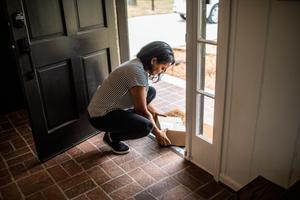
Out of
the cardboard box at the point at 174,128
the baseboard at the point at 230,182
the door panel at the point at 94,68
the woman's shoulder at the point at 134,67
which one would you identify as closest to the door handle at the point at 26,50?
the door panel at the point at 94,68

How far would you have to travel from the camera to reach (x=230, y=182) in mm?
2064

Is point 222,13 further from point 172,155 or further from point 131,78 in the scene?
point 172,155

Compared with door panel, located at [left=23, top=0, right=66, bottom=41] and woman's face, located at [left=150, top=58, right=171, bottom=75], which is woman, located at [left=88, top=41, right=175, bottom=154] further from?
door panel, located at [left=23, top=0, right=66, bottom=41]

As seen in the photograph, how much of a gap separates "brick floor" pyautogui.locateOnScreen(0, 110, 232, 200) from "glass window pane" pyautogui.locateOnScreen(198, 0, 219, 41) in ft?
3.39

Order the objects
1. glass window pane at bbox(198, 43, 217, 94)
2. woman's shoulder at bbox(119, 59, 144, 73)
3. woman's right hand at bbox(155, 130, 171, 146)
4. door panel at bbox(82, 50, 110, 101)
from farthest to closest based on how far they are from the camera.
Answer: door panel at bbox(82, 50, 110, 101) → woman's right hand at bbox(155, 130, 171, 146) → woman's shoulder at bbox(119, 59, 144, 73) → glass window pane at bbox(198, 43, 217, 94)

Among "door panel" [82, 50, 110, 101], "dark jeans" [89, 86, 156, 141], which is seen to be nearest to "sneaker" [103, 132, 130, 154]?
"dark jeans" [89, 86, 156, 141]

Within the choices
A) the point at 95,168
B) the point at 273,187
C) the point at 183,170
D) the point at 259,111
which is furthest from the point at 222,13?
the point at 95,168

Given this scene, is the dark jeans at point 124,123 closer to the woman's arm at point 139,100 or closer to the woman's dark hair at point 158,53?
the woman's arm at point 139,100

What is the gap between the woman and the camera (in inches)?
86.4

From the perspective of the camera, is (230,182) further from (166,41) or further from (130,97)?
(166,41)

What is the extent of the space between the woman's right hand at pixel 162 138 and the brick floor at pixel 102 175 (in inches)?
2.1

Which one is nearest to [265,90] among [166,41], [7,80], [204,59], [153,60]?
[204,59]

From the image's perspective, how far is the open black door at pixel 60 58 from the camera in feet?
6.92

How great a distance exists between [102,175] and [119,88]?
0.69 m
